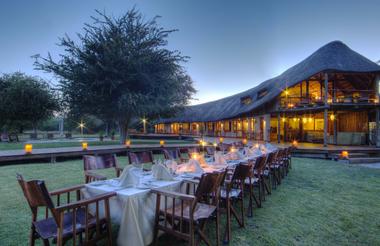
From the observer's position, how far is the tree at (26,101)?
1989 cm

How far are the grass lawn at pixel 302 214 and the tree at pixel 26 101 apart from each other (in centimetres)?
1577

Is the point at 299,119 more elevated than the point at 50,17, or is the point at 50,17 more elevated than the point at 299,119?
the point at 50,17

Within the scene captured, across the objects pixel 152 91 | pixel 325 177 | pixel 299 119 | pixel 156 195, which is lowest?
pixel 325 177

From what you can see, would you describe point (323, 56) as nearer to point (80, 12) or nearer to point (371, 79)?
point (371, 79)

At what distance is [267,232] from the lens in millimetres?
3490

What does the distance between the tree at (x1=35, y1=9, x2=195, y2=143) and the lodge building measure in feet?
25.8

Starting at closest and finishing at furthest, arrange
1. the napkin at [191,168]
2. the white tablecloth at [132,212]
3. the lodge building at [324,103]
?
the white tablecloth at [132,212] < the napkin at [191,168] < the lodge building at [324,103]

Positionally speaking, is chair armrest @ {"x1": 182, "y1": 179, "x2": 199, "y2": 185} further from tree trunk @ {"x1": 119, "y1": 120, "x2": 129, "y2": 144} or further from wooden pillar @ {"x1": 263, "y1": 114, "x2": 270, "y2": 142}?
wooden pillar @ {"x1": 263, "y1": 114, "x2": 270, "y2": 142}

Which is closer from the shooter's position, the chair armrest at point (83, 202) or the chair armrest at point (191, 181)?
the chair armrest at point (83, 202)

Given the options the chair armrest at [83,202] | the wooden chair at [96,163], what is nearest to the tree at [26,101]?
the wooden chair at [96,163]

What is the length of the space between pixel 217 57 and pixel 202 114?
25.8 feet

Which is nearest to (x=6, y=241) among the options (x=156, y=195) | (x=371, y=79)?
(x=156, y=195)

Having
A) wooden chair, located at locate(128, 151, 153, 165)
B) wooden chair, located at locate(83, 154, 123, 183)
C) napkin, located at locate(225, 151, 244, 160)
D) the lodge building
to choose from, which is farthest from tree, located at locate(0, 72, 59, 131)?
napkin, located at locate(225, 151, 244, 160)

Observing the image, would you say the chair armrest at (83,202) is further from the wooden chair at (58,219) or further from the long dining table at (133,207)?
the long dining table at (133,207)
